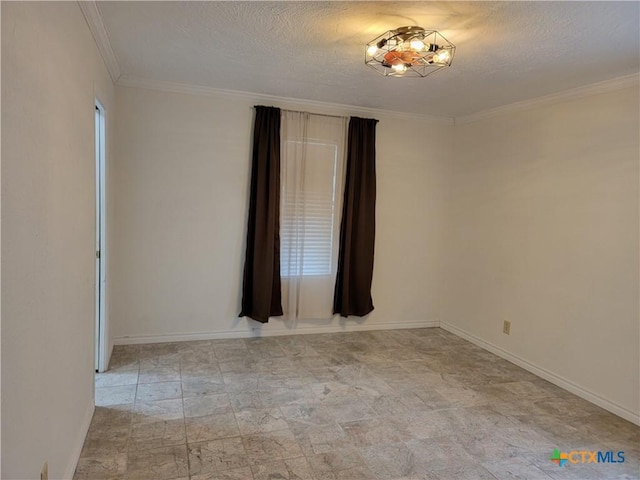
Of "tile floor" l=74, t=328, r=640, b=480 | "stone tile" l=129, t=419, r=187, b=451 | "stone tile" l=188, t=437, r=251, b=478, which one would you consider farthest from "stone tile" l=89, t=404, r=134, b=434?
"stone tile" l=188, t=437, r=251, b=478

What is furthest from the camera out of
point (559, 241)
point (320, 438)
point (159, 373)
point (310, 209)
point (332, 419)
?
point (310, 209)

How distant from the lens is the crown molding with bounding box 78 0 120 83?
2192mm

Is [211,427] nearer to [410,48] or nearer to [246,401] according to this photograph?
[246,401]

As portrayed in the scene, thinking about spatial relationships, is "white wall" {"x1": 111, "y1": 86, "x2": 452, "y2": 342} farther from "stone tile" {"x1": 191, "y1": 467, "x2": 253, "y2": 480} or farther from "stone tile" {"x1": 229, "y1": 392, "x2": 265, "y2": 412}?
"stone tile" {"x1": 191, "y1": 467, "x2": 253, "y2": 480}

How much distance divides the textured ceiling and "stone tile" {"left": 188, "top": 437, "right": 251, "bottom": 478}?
2.39 m

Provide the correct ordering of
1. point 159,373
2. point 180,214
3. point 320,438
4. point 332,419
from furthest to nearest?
point 180,214, point 159,373, point 332,419, point 320,438

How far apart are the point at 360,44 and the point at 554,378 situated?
3.02 metres

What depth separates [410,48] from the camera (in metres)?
2.40

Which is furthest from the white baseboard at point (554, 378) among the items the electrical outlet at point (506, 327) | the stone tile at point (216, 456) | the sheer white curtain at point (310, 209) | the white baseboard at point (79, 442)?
the white baseboard at point (79, 442)

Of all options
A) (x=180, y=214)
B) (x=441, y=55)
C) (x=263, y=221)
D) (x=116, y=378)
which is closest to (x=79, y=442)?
(x=116, y=378)

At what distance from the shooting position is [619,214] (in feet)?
9.89

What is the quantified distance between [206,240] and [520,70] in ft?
9.80

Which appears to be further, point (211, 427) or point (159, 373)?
point (159, 373)

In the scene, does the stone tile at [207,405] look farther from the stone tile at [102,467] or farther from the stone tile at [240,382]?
the stone tile at [102,467]
